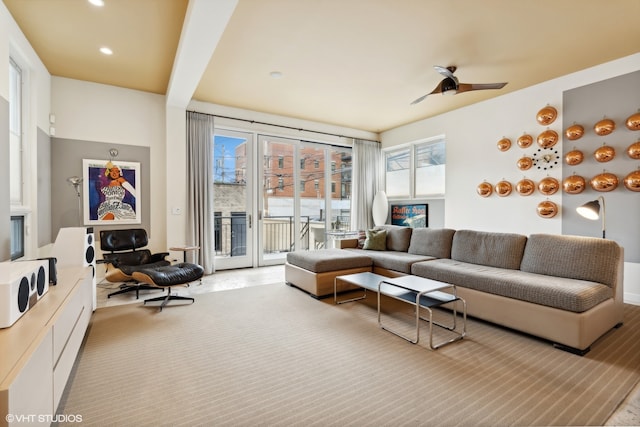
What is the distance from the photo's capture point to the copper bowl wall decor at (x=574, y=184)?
383 cm

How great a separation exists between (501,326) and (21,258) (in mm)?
4842

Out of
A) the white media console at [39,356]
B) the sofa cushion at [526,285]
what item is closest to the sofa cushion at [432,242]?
the sofa cushion at [526,285]

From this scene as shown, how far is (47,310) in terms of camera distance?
1.62 metres

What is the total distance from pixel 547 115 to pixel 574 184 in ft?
3.24

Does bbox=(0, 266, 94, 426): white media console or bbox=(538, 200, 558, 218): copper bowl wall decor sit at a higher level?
bbox=(538, 200, 558, 218): copper bowl wall decor

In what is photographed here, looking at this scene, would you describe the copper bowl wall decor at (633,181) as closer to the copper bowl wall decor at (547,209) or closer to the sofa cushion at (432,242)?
the copper bowl wall decor at (547,209)

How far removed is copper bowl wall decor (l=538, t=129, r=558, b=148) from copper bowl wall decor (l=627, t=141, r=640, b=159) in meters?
0.77

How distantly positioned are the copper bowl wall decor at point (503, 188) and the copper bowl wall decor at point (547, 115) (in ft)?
3.05

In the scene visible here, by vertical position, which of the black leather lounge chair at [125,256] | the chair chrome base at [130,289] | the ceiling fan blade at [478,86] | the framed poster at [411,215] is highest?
the ceiling fan blade at [478,86]

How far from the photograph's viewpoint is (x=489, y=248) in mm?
3486

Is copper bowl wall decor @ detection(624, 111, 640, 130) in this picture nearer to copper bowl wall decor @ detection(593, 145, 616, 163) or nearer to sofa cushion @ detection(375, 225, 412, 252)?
copper bowl wall decor @ detection(593, 145, 616, 163)

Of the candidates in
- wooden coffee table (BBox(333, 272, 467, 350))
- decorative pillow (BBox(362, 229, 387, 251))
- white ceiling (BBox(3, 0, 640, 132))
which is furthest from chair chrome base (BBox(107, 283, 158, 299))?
decorative pillow (BBox(362, 229, 387, 251))

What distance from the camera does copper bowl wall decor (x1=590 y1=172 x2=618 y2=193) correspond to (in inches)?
141

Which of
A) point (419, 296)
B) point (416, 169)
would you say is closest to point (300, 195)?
point (416, 169)
